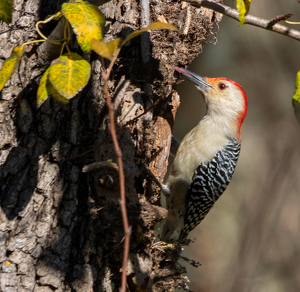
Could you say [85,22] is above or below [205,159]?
above

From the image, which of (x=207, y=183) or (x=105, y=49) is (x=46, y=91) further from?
(x=207, y=183)

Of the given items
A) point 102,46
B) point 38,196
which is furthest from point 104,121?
point 102,46

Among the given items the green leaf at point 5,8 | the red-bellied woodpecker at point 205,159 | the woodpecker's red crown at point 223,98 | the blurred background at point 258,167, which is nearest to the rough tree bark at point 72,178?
the green leaf at point 5,8

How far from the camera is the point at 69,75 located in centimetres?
160

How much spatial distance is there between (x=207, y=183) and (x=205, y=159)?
0.26 meters

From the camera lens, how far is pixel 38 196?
230cm

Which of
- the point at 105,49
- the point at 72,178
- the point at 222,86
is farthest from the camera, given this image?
the point at 222,86

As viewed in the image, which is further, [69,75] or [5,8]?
[5,8]

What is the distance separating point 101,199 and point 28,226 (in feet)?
1.71

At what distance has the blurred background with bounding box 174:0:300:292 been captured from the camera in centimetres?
641

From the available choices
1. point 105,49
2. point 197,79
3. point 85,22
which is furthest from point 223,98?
point 105,49

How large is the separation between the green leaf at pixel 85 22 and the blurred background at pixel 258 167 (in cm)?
468

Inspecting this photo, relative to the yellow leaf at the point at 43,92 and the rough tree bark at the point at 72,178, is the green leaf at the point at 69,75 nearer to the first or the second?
the yellow leaf at the point at 43,92

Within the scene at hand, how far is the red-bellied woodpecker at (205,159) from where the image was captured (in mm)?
→ 3742
